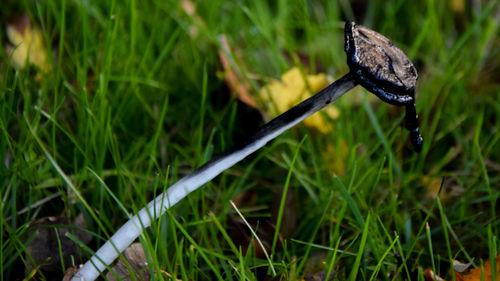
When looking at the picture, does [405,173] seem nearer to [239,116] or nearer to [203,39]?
[239,116]

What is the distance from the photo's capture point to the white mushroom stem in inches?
38.9

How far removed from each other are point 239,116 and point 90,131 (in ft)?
1.59

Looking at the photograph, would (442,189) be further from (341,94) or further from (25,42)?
(25,42)

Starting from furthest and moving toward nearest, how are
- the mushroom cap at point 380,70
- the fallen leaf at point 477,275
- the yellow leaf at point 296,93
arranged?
1. the yellow leaf at point 296,93
2. the fallen leaf at point 477,275
3. the mushroom cap at point 380,70

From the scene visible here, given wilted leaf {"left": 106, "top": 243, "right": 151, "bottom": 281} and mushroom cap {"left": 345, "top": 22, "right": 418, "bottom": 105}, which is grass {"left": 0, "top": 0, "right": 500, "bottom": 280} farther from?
mushroom cap {"left": 345, "top": 22, "right": 418, "bottom": 105}

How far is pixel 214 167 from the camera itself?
3.38 feet

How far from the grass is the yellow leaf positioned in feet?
0.12

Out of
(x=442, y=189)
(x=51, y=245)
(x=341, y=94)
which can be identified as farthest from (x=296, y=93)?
(x=51, y=245)

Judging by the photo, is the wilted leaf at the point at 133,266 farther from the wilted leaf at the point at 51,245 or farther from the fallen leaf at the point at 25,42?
the fallen leaf at the point at 25,42

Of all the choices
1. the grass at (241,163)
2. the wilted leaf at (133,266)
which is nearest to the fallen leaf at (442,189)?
the grass at (241,163)

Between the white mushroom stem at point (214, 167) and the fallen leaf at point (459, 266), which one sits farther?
the fallen leaf at point (459, 266)

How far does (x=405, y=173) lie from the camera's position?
158 centimetres

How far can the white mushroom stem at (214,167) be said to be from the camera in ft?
3.25

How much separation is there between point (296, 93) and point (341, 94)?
0.74m
